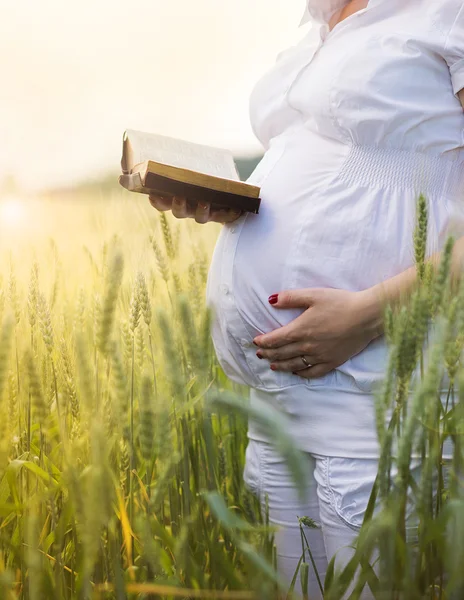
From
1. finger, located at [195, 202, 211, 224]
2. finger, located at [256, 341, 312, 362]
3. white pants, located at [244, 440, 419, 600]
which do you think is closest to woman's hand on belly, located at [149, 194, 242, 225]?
finger, located at [195, 202, 211, 224]

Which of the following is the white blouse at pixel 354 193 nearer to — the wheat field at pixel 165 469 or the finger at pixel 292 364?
the finger at pixel 292 364

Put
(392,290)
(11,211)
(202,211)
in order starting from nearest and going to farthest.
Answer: (392,290)
(202,211)
(11,211)

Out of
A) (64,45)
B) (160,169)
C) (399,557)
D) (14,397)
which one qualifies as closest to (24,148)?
(160,169)

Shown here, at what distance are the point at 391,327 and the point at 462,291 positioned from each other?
65mm

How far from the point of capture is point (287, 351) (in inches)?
38.4

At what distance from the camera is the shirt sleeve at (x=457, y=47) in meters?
0.94

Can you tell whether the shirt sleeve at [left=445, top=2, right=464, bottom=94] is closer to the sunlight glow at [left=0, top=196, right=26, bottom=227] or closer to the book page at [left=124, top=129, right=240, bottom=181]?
the book page at [left=124, top=129, right=240, bottom=181]

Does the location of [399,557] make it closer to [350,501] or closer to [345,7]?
[350,501]

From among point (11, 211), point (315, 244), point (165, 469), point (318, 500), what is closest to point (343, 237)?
point (315, 244)

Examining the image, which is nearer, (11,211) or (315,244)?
(315,244)

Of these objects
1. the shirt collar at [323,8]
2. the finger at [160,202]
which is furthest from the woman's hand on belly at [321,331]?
the shirt collar at [323,8]

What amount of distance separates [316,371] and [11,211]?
80 cm

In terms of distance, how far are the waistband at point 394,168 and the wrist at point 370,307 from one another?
193 mm

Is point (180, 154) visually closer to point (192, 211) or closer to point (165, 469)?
point (192, 211)
